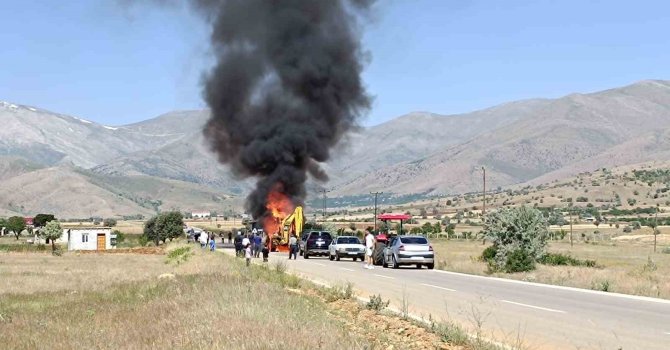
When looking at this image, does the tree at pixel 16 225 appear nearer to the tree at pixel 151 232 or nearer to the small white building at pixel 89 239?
the tree at pixel 151 232

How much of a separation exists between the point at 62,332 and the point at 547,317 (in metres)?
8.76

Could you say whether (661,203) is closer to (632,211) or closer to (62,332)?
(632,211)

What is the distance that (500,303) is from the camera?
1906cm

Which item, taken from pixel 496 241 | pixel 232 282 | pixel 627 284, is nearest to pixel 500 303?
pixel 232 282

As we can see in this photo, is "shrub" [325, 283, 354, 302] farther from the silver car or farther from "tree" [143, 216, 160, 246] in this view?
"tree" [143, 216, 160, 246]

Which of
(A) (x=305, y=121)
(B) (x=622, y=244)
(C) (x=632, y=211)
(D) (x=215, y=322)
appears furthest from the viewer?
(C) (x=632, y=211)

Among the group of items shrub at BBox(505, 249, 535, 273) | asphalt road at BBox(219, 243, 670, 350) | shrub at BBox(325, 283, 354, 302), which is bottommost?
asphalt road at BBox(219, 243, 670, 350)

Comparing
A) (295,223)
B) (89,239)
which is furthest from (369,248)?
(89,239)

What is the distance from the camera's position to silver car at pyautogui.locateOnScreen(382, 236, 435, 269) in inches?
1394

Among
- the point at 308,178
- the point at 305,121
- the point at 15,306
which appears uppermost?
the point at 305,121

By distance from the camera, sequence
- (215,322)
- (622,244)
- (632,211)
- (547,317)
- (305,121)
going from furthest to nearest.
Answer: (632,211) → (622,244) → (305,121) → (547,317) → (215,322)

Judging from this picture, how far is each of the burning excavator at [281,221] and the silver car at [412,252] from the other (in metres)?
22.0

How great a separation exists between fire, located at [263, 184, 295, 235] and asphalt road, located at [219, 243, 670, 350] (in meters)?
37.5

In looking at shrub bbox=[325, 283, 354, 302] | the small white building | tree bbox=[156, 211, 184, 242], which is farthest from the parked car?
tree bbox=[156, 211, 184, 242]
